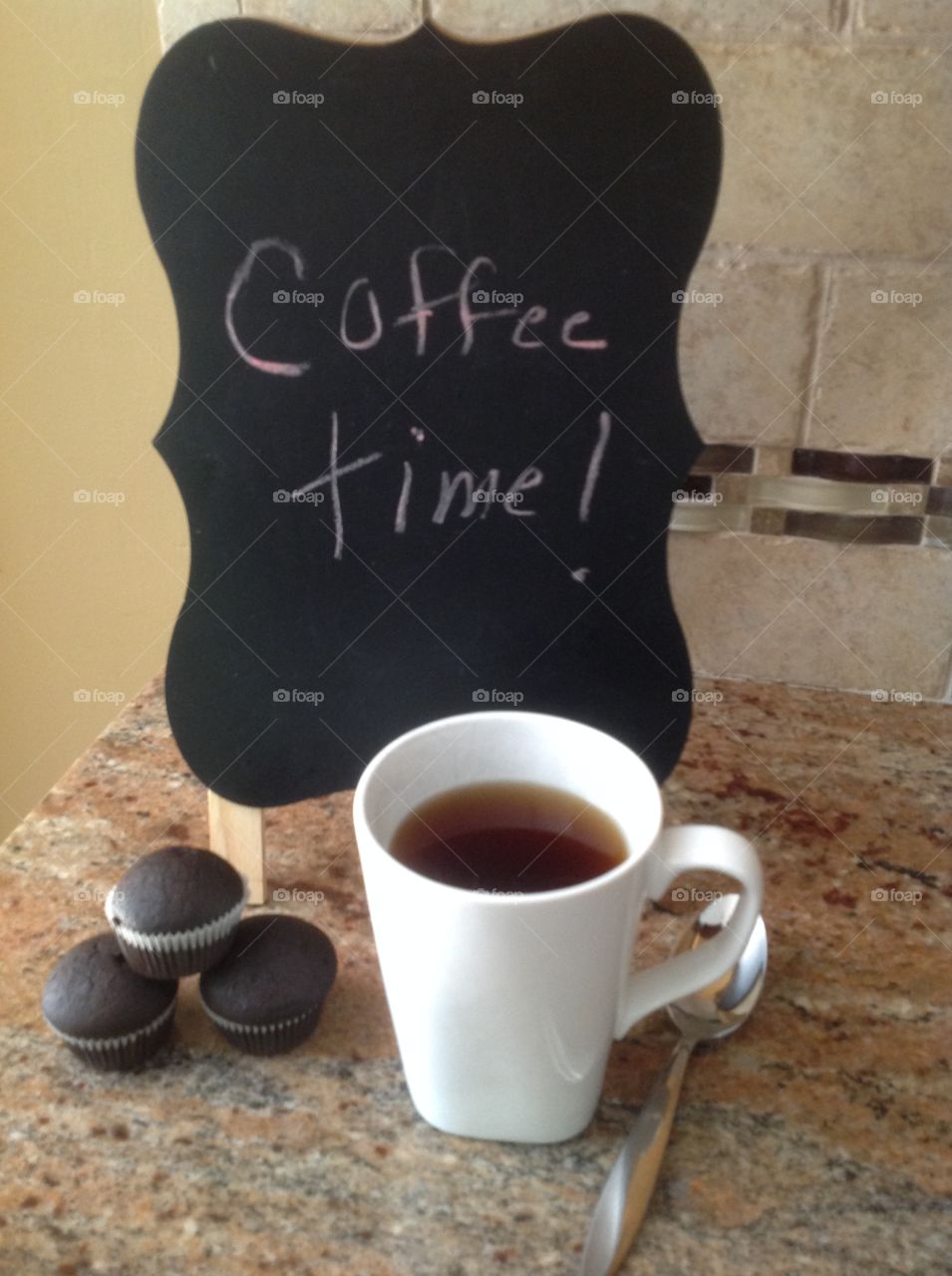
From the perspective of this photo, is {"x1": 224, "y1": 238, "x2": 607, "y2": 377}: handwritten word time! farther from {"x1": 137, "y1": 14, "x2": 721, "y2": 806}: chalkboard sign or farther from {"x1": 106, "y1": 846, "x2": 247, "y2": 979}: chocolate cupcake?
{"x1": 106, "y1": 846, "x2": 247, "y2": 979}: chocolate cupcake

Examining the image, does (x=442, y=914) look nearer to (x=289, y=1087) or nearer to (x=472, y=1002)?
(x=472, y=1002)

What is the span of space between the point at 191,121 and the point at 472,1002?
431 millimetres

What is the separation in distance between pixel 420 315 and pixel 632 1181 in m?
0.41

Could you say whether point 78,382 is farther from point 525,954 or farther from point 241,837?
point 525,954

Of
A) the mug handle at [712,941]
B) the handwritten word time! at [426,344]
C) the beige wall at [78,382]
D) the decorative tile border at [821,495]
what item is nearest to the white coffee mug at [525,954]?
the mug handle at [712,941]

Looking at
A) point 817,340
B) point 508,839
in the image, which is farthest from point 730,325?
point 508,839

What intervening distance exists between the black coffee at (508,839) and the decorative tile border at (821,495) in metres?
0.31

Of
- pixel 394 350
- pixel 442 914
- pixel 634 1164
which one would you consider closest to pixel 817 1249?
pixel 634 1164

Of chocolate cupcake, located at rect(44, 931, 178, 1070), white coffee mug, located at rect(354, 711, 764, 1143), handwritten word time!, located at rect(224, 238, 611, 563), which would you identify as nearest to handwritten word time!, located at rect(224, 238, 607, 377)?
handwritten word time!, located at rect(224, 238, 611, 563)

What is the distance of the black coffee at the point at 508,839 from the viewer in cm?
50

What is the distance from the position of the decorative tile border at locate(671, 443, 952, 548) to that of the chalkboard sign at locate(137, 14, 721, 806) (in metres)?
0.22

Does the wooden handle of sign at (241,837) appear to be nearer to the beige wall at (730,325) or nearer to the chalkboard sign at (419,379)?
the chalkboard sign at (419,379)

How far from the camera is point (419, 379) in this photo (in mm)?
552

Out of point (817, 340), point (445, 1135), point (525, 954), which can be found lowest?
point (445, 1135)
